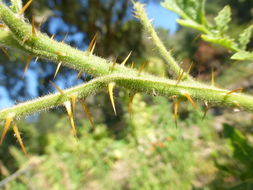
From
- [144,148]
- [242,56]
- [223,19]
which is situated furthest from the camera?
[144,148]

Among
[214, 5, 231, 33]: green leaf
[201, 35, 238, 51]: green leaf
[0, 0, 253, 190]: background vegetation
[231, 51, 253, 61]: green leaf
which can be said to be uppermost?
[214, 5, 231, 33]: green leaf

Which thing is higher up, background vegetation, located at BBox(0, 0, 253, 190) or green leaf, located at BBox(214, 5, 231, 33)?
green leaf, located at BBox(214, 5, 231, 33)

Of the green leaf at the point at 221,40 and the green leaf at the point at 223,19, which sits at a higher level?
the green leaf at the point at 223,19

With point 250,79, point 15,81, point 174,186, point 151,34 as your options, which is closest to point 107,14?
point 15,81

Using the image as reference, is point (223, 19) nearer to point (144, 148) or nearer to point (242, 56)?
point (242, 56)

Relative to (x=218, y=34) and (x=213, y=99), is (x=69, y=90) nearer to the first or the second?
(x=213, y=99)

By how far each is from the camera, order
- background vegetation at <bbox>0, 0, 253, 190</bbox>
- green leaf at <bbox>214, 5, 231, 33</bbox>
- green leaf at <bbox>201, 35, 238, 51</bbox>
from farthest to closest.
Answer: background vegetation at <bbox>0, 0, 253, 190</bbox> < green leaf at <bbox>214, 5, 231, 33</bbox> < green leaf at <bbox>201, 35, 238, 51</bbox>

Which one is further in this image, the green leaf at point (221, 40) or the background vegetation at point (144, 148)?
the background vegetation at point (144, 148)

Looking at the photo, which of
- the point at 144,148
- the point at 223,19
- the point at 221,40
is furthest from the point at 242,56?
the point at 144,148
